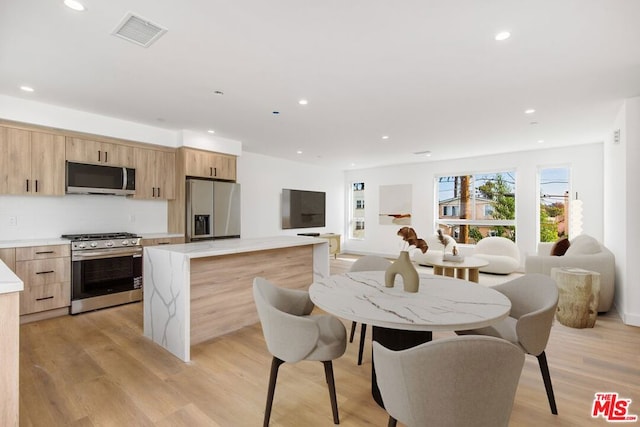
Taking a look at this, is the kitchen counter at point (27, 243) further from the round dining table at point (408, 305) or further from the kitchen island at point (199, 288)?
the round dining table at point (408, 305)

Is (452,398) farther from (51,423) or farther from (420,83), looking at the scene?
(420,83)

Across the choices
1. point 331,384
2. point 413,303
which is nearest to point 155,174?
point 331,384

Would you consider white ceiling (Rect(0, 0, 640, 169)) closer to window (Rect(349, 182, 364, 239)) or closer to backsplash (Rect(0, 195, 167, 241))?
backsplash (Rect(0, 195, 167, 241))

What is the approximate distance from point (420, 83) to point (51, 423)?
3788 millimetres

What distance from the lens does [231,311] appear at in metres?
3.13

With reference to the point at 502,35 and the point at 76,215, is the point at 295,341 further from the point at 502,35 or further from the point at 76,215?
the point at 76,215

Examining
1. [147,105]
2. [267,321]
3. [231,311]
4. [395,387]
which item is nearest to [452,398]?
[395,387]

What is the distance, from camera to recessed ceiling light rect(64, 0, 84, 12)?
6.26 feet

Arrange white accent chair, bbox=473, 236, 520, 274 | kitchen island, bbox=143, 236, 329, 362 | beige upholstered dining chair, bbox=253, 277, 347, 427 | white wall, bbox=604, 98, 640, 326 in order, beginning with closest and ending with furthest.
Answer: beige upholstered dining chair, bbox=253, 277, 347, 427 < kitchen island, bbox=143, 236, 329, 362 < white wall, bbox=604, 98, 640, 326 < white accent chair, bbox=473, 236, 520, 274

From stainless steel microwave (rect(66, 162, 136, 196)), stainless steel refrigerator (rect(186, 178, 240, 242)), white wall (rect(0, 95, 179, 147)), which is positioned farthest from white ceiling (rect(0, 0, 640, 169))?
stainless steel refrigerator (rect(186, 178, 240, 242))

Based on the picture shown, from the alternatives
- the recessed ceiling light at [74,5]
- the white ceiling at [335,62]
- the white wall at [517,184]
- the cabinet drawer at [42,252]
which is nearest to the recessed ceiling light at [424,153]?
the white wall at [517,184]

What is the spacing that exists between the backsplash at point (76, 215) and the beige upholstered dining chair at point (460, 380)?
15.5 ft

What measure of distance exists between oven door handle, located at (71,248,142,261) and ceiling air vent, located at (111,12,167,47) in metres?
2.69

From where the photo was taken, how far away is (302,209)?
7.80 meters
